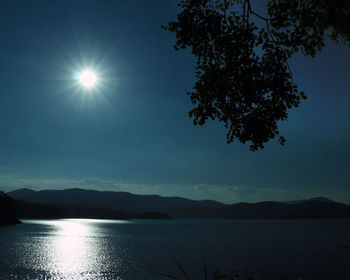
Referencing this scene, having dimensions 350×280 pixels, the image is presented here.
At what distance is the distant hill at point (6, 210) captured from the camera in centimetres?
14254

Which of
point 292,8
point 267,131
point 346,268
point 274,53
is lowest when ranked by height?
point 346,268

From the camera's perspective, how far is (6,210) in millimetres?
147750

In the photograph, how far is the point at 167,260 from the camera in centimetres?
4544

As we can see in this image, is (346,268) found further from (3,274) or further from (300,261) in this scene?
(3,274)

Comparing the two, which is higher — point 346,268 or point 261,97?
point 261,97

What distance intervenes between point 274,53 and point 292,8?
2123 mm

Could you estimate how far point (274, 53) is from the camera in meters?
14.4

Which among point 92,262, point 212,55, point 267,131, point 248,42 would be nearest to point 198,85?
point 212,55

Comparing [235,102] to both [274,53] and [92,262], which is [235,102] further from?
[92,262]

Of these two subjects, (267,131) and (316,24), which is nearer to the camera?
(316,24)

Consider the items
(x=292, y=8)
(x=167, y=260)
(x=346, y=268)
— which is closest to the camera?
(x=292, y=8)

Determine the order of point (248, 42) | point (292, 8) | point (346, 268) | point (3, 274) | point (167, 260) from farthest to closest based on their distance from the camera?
point (167, 260)
point (346, 268)
point (3, 274)
point (248, 42)
point (292, 8)

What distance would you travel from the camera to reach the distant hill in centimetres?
14254

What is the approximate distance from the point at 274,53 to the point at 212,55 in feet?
9.70
